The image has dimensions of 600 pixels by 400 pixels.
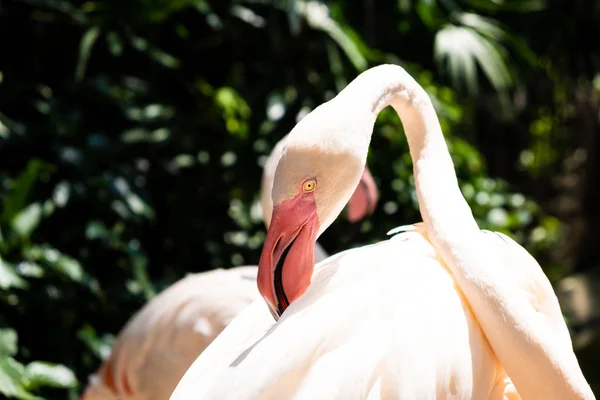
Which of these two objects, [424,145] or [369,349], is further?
[424,145]

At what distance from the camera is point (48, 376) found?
110 inches

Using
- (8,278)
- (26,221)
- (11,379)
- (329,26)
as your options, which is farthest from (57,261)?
(329,26)

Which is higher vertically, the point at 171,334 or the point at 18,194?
the point at 18,194

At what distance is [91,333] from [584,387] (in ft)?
6.82

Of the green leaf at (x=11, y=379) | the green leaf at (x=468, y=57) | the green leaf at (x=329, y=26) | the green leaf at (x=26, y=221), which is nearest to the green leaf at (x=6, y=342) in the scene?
the green leaf at (x=11, y=379)

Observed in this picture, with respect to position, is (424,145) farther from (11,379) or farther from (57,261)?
(57,261)

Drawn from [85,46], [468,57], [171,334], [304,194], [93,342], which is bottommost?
[93,342]

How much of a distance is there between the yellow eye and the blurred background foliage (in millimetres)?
1674

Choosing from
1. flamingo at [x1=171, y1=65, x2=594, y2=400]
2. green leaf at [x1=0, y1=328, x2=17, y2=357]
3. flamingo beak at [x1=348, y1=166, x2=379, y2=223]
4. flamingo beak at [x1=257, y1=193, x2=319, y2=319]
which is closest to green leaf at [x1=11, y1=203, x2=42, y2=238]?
green leaf at [x1=0, y1=328, x2=17, y2=357]

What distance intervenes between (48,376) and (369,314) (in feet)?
5.01

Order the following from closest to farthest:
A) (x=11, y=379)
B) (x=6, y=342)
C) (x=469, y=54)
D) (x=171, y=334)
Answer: (x=11, y=379)
(x=171, y=334)
(x=6, y=342)
(x=469, y=54)

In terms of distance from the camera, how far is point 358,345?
5.19 feet

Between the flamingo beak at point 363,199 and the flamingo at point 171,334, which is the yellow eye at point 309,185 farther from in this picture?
the flamingo beak at point 363,199

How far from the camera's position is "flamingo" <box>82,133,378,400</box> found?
2.52 meters
